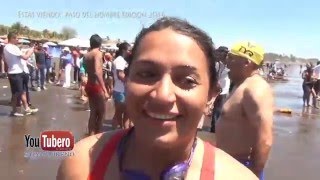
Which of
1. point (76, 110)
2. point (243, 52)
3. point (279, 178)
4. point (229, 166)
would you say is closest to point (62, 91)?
point (76, 110)

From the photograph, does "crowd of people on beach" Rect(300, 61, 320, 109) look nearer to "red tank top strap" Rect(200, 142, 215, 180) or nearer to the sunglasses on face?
the sunglasses on face

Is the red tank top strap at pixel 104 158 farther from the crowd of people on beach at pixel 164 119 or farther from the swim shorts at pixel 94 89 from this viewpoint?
the swim shorts at pixel 94 89

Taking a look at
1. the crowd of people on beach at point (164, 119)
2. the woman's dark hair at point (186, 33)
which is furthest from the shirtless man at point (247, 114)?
the woman's dark hair at point (186, 33)

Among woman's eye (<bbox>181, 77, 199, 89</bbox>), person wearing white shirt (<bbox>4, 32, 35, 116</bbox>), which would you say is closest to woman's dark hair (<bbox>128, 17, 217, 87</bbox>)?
woman's eye (<bbox>181, 77, 199, 89</bbox>)

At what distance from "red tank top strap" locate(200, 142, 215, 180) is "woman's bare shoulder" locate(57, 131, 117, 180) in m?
0.37

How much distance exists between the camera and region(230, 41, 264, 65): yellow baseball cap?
3.55 meters

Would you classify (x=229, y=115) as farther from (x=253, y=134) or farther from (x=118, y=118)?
(x=118, y=118)

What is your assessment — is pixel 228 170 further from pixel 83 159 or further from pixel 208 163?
pixel 83 159

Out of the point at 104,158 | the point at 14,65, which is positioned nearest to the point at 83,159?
the point at 104,158

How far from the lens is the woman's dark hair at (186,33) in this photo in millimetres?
1595

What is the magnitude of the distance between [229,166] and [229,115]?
180 centimetres

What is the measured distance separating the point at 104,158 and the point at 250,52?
2.22 meters

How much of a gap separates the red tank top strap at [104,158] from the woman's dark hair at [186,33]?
0.30 meters

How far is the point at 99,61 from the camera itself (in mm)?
7477
